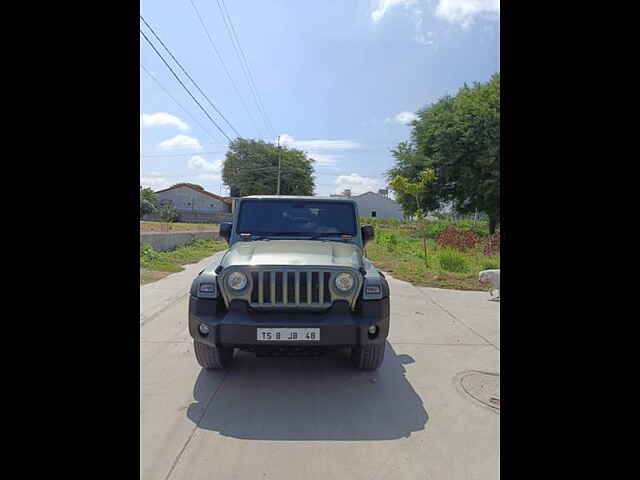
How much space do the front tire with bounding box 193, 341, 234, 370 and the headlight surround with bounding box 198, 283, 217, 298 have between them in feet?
1.71

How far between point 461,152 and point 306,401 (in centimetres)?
2504

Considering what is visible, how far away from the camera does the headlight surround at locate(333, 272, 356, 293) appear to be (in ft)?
10.6

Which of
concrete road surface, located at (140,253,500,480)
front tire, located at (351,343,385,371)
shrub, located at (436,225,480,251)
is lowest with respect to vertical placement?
concrete road surface, located at (140,253,500,480)

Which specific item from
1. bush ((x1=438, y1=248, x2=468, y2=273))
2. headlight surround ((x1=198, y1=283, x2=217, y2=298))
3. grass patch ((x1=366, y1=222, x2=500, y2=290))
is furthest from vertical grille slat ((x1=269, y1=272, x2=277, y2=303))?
bush ((x1=438, y1=248, x2=468, y2=273))

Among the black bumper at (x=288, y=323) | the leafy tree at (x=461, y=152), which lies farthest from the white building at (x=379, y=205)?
the black bumper at (x=288, y=323)

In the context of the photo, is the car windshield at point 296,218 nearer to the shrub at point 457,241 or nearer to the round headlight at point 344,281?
the round headlight at point 344,281

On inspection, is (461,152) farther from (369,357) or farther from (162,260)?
(369,357)

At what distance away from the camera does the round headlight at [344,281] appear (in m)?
3.24

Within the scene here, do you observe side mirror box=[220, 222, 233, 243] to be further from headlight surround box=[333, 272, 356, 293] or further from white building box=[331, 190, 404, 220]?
white building box=[331, 190, 404, 220]
